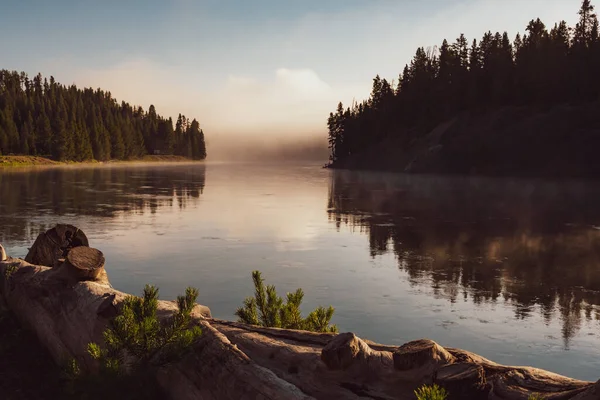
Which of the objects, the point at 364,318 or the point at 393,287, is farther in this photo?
the point at 393,287

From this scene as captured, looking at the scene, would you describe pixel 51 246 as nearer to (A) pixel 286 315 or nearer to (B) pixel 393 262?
(A) pixel 286 315

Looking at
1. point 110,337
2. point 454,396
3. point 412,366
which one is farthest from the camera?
point 110,337

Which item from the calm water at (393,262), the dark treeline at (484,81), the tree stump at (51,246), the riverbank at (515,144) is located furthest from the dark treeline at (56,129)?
the tree stump at (51,246)

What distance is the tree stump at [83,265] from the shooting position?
7.85 m

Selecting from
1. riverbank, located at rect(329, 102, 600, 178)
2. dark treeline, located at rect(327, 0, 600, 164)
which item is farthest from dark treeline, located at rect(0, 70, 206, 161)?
riverbank, located at rect(329, 102, 600, 178)

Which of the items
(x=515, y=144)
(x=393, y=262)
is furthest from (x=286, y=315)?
(x=515, y=144)

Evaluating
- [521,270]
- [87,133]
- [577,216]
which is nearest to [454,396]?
[521,270]

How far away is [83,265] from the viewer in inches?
312

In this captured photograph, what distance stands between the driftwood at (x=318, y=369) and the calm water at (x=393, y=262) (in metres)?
4.35

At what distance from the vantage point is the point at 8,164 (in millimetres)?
106812

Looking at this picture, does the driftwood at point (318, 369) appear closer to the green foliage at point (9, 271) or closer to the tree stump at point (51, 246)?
the green foliage at point (9, 271)

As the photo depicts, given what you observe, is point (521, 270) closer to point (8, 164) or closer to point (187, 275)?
point (187, 275)

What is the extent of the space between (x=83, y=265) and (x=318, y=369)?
15.4ft

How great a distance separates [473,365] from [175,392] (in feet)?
10.1
